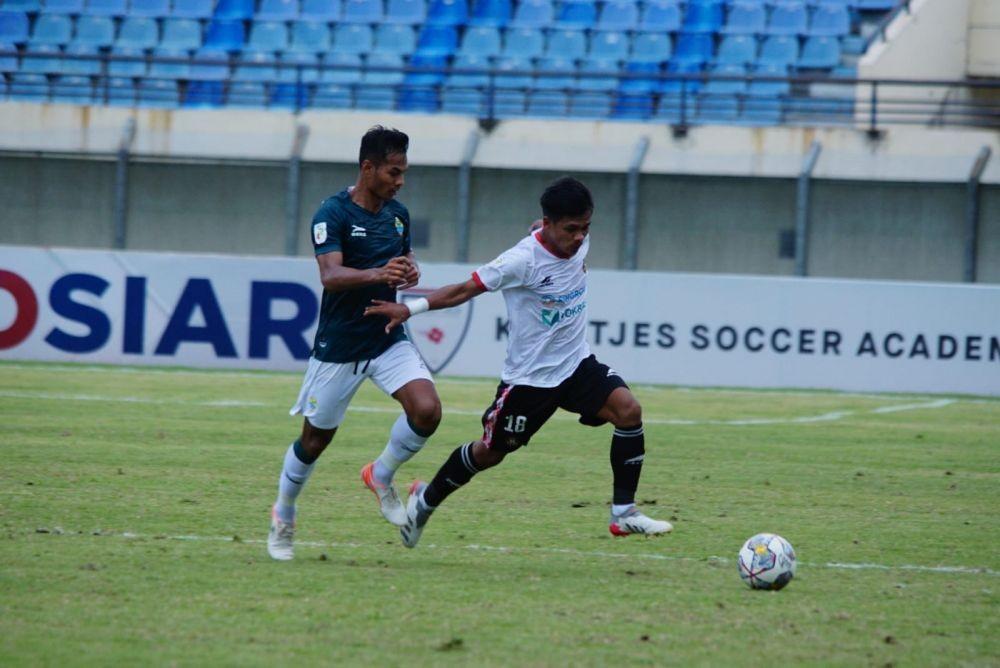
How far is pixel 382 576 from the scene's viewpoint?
268 inches

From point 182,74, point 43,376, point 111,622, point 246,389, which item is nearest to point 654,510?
point 111,622

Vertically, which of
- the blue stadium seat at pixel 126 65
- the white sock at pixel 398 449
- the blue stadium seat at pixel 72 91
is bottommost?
the white sock at pixel 398 449

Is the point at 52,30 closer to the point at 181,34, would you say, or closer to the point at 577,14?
the point at 181,34

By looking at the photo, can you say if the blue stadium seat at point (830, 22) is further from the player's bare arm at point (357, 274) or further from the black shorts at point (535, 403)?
the player's bare arm at point (357, 274)

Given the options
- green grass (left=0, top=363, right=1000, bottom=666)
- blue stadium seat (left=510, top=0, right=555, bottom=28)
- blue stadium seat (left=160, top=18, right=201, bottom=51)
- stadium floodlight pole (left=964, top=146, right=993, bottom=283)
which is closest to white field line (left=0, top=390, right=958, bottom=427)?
green grass (left=0, top=363, right=1000, bottom=666)

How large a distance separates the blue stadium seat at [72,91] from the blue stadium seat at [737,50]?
11.5 meters

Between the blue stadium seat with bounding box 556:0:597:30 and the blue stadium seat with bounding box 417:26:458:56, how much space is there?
6.65 feet

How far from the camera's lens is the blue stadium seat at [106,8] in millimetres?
29094

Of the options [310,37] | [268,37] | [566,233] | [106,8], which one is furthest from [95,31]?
[566,233]

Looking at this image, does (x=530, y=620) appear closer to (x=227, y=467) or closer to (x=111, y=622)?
(x=111, y=622)

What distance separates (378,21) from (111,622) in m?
23.5

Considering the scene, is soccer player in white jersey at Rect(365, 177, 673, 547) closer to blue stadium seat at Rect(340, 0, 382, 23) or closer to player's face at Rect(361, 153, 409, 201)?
player's face at Rect(361, 153, 409, 201)

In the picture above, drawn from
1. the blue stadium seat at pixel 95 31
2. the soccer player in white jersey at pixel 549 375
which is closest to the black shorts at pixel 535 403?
the soccer player in white jersey at pixel 549 375

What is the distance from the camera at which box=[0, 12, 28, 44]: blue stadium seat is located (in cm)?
2862
